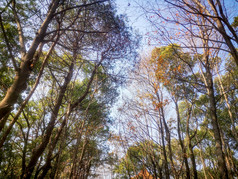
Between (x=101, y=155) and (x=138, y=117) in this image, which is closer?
(x=138, y=117)

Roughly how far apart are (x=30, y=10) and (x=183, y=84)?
26.1 feet

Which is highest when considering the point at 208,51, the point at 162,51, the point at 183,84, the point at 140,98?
the point at 162,51

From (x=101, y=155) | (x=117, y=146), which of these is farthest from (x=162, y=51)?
(x=101, y=155)

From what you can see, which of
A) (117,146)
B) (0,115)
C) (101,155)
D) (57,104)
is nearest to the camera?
(0,115)

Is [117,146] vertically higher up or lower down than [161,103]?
lower down

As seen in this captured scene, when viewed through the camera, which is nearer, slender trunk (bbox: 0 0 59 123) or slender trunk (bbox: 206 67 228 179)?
slender trunk (bbox: 0 0 59 123)

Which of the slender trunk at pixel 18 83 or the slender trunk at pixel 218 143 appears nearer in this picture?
the slender trunk at pixel 18 83

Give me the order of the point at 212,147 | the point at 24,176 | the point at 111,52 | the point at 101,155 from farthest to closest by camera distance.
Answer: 1. the point at 212,147
2. the point at 101,155
3. the point at 111,52
4. the point at 24,176

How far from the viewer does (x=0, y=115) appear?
234cm

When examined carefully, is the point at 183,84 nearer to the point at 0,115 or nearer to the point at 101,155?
the point at 0,115

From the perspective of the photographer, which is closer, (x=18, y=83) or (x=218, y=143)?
(x=18, y=83)

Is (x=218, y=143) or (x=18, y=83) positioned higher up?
(x=18, y=83)

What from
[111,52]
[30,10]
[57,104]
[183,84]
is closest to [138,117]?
[111,52]

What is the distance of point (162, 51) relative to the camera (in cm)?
759
